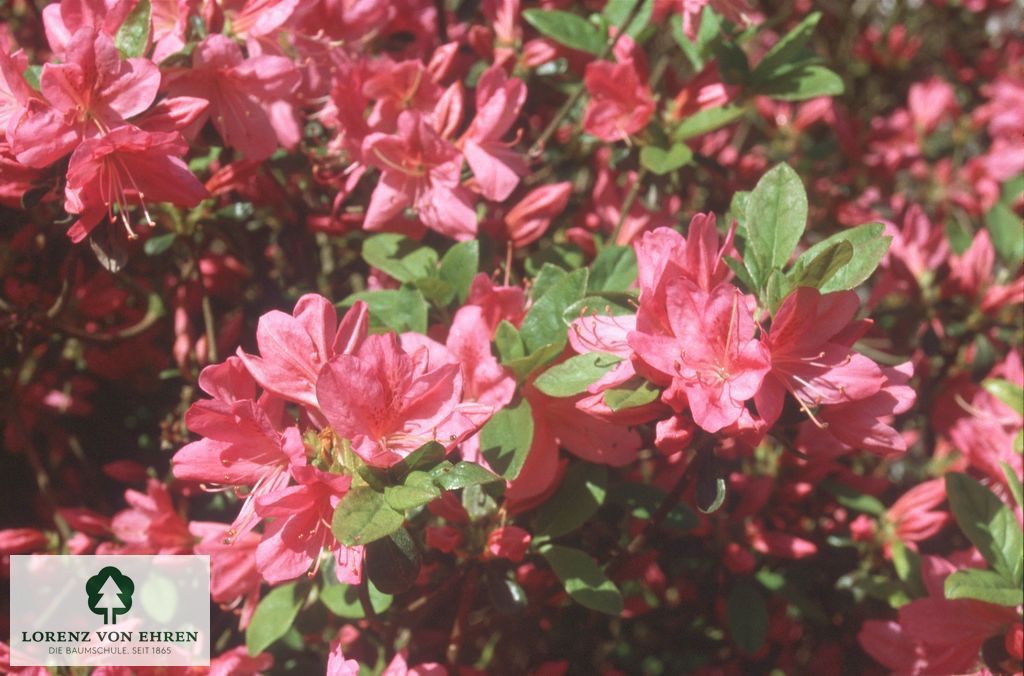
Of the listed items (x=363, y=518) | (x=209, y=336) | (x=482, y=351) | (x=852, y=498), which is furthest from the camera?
(x=852, y=498)

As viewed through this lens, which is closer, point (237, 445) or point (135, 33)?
point (237, 445)

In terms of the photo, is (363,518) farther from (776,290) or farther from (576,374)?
(776,290)

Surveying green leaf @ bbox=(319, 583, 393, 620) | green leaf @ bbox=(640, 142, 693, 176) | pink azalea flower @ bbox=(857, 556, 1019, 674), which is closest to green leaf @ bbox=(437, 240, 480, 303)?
green leaf @ bbox=(640, 142, 693, 176)

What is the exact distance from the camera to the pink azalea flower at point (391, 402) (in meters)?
1.00

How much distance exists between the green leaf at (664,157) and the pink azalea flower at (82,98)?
76 cm

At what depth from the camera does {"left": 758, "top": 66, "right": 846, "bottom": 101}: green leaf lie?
5.23ft

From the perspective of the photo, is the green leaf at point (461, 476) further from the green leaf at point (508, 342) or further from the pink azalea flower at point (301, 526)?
the green leaf at point (508, 342)

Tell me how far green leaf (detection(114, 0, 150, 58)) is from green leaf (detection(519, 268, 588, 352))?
2.05 feet

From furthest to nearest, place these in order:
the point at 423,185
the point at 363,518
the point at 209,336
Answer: the point at 209,336
the point at 423,185
the point at 363,518

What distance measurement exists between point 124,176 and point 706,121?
0.91m

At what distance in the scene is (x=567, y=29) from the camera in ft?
5.55

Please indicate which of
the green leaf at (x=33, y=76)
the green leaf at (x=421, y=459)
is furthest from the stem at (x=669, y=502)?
the green leaf at (x=33, y=76)

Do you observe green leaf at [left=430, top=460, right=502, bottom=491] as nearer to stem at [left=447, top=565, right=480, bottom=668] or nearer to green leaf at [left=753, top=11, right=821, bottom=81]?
stem at [left=447, top=565, right=480, bottom=668]

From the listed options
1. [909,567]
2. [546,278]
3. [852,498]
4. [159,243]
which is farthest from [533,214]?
[909,567]
